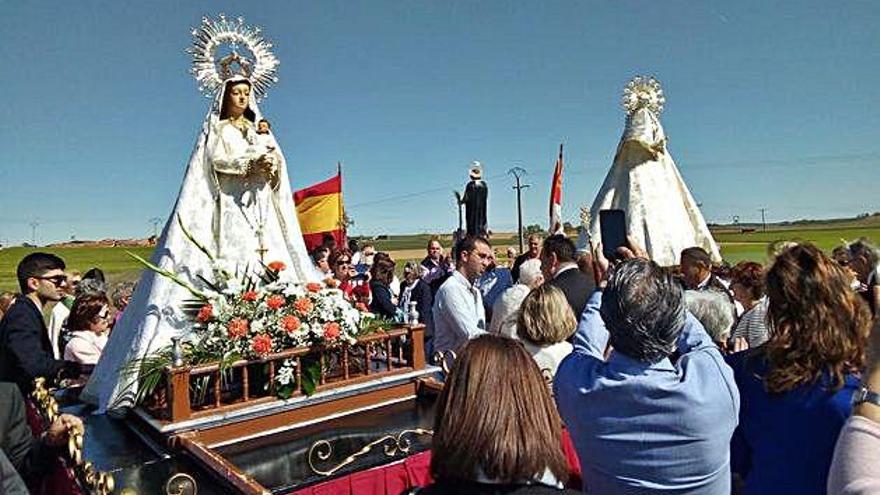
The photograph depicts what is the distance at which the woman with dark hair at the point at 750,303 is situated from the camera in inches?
172

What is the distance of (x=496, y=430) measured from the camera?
4.95ft

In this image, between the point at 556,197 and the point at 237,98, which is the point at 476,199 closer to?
the point at 556,197

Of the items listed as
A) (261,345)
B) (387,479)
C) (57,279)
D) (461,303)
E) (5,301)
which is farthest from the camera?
(5,301)

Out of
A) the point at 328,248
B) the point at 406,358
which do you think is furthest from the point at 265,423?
the point at 328,248

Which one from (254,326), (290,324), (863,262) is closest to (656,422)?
(290,324)

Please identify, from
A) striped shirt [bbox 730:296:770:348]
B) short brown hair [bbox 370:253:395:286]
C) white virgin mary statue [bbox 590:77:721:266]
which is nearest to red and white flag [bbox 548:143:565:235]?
white virgin mary statue [bbox 590:77:721:266]

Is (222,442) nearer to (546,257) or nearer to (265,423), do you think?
(265,423)

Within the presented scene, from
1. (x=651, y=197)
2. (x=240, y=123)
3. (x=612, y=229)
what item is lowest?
(x=612, y=229)

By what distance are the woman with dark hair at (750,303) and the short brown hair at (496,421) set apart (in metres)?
2.90

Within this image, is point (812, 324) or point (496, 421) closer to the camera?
point (496, 421)

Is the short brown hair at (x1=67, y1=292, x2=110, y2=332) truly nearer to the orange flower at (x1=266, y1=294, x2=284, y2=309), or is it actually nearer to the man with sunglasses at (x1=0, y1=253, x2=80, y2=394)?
the man with sunglasses at (x1=0, y1=253, x2=80, y2=394)

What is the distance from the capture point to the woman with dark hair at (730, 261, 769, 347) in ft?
14.3

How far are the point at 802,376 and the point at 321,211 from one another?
9428mm

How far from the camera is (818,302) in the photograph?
228 cm
